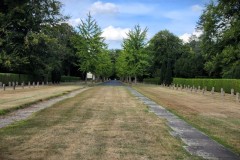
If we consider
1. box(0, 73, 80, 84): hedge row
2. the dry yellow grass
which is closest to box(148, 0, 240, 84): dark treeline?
the dry yellow grass

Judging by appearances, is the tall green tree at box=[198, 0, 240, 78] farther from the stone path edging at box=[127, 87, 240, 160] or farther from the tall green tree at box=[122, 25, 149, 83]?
the stone path edging at box=[127, 87, 240, 160]

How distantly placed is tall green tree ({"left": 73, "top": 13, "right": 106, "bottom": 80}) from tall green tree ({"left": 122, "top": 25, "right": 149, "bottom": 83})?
622 cm

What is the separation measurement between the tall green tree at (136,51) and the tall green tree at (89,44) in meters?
6.22

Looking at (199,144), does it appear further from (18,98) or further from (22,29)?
(22,29)

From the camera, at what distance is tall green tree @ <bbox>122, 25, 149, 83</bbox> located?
8656 cm

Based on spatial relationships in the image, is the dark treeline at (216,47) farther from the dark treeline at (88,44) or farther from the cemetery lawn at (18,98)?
the cemetery lawn at (18,98)

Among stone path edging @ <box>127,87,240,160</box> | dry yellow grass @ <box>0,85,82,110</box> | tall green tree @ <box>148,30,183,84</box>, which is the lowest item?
dry yellow grass @ <box>0,85,82,110</box>

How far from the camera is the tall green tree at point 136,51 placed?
86562 mm

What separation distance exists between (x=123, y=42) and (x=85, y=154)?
85.4 m

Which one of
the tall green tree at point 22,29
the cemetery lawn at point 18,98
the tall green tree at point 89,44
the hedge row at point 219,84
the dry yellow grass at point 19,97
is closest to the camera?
the cemetery lawn at point 18,98

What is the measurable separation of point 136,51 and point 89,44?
1024cm

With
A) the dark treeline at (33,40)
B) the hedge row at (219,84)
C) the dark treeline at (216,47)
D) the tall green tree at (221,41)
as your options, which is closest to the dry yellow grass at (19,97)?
the dark treeline at (216,47)

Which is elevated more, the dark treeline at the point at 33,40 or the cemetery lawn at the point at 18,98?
the dark treeline at the point at 33,40

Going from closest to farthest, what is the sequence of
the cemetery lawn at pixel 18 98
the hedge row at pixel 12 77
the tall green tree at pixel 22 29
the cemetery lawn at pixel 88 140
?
1. the cemetery lawn at pixel 88 140
2. the cemetery lawn at pixel 18 98
3. the hedge row at pixel 12 77
4. the tall green tree at pixel 22 29
